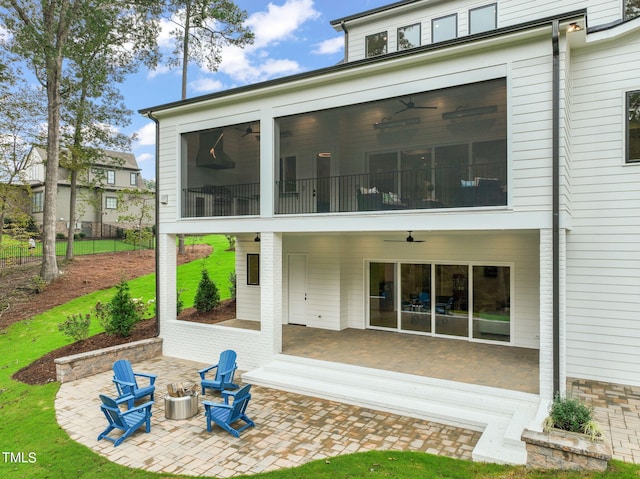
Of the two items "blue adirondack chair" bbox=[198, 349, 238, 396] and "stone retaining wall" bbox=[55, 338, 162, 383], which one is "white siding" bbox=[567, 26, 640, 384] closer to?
"blue adirondack chair" bbox=[198, 349, 238, 396]

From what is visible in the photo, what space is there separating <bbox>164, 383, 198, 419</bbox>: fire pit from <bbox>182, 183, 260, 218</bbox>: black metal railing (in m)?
5.04

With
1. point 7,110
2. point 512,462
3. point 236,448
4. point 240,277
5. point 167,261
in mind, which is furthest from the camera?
point 7,110

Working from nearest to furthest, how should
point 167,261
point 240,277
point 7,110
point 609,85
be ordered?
1. point 609,85
2. point 167,261
3. point 240,277
4. point 7,110

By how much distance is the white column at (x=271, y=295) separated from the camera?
9805 millimetres

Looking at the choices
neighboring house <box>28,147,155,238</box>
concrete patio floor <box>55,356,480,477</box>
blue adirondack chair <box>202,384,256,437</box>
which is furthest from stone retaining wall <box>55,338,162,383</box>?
neighboring house <box>28,147,155,238</box>

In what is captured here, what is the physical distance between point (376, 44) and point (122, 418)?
12763 millimetres

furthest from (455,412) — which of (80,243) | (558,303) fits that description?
(80,243)

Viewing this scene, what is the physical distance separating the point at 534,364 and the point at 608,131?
17.4ft

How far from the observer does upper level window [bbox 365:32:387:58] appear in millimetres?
13031

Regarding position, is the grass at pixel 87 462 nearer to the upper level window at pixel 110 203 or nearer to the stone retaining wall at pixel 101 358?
the stone retaining wall at pixel 101 358

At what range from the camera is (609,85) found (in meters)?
8.32

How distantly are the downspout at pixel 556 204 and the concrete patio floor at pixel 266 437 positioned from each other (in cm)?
196

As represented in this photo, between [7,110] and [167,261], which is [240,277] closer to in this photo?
[167,261]

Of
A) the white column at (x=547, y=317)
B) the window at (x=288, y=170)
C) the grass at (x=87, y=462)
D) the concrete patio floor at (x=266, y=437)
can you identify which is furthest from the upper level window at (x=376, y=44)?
the grass at (x=87, y=462)
